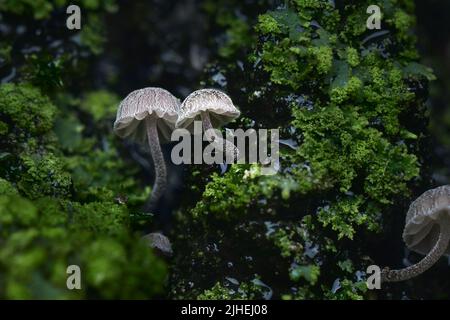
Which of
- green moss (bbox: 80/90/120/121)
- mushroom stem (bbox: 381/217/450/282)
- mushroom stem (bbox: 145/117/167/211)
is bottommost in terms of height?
mushroom stem (bbox: 381/217/450/282)

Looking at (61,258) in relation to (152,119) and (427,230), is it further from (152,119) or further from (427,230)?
(427,230)

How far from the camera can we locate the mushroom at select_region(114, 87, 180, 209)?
3141mm

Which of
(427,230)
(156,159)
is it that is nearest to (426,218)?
(427,230)

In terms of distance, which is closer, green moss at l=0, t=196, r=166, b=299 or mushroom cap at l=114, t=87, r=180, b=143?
green moss at l=0, t=196, r=166, b=299

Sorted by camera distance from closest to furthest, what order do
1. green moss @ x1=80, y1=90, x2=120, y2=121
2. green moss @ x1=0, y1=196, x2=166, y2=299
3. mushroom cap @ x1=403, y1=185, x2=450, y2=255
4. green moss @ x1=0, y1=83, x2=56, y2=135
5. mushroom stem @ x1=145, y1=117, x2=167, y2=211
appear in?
green moss @ x1=0, y1=196, x2=166, y2=299 → mushroom cap @ x1=403, y1=185, x2=450, y2=255 → mushroom stem @ x1=145, y1=117, x2=167, y2=211 → green moss @ x1=0, y1=83, x2=56, y2=135 → green moss @ x1=80, y1=90, x2=120, y2=121

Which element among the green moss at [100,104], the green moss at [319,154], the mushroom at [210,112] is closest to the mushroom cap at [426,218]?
the green moss at [319,154]

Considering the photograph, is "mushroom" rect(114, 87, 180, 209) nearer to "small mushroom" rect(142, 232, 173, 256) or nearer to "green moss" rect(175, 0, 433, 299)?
"green moss" rect(175, 0, 433, 299)

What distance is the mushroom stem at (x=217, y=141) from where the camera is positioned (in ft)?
10.3

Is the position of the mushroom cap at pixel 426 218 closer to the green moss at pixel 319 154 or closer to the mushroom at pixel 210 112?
the green moss at pixel 319 154

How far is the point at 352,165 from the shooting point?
10.3 feet

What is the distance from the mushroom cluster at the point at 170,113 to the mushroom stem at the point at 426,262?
1.11m

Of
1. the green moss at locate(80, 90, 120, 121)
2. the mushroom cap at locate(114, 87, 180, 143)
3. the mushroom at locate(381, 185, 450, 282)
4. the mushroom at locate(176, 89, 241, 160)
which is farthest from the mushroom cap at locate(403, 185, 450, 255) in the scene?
the green moss at locate(80, 90, 120, 121)
